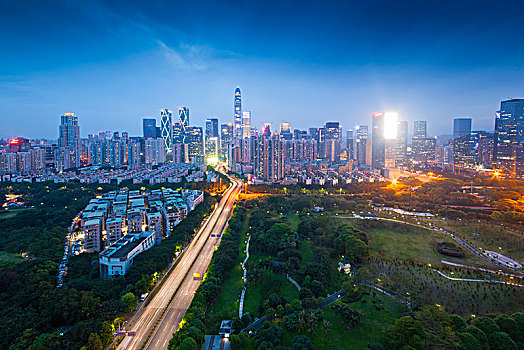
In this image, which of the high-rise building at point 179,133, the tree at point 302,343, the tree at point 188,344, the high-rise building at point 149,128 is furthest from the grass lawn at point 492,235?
the high-rise building at point 149,128

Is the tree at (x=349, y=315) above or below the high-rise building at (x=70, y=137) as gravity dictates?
below

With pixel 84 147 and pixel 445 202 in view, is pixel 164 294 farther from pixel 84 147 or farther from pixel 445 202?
pixel 84 147

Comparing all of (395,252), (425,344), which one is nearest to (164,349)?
(425,344)

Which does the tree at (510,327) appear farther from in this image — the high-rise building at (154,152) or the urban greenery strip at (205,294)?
the high-rise building at (154,152)

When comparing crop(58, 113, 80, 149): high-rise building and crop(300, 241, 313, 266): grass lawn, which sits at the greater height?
crop(58, 113, 80, 149): high-rise building

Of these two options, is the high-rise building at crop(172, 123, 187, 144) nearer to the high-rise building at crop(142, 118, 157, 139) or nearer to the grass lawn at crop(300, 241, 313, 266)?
the high-rise building at crop(142, 118, 157, 139)

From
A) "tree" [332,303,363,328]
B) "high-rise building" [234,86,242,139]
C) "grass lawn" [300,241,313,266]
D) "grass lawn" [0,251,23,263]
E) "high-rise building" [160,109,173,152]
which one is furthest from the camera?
"high-rise building" [234,86,242,139]

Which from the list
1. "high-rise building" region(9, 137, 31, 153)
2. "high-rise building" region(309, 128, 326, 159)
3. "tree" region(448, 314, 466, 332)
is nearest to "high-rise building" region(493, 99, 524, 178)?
"high-rise building" region(309, 128, 326, 159)
